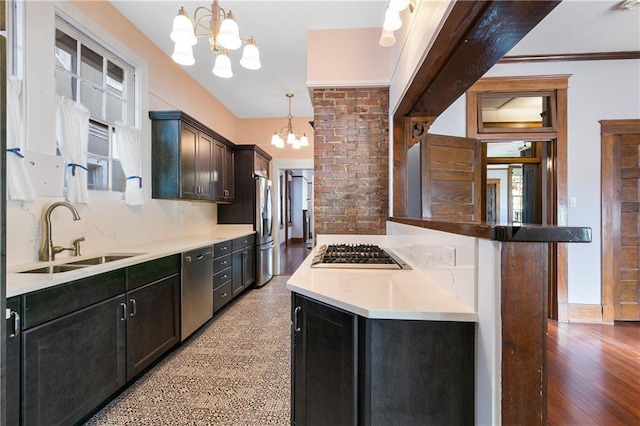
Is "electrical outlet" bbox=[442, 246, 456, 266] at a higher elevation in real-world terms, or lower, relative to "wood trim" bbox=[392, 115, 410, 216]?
lower

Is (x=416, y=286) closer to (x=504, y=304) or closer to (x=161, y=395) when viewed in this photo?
(x=504, y=304)

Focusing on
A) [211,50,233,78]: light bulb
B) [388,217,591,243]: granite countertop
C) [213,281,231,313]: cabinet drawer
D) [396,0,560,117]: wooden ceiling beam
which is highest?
[211,50,233,78]: light bulb

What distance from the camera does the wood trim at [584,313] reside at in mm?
2979

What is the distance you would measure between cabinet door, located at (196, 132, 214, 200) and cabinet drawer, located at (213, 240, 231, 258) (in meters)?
0.63

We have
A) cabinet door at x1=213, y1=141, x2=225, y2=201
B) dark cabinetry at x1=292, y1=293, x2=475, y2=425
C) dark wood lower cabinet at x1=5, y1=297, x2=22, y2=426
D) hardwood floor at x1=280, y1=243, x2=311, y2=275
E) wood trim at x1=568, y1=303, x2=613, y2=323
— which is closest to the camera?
dark cabinetry at x1=292, y1=293, x2=475, y2=425

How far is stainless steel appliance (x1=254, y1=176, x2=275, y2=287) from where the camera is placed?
4480mm

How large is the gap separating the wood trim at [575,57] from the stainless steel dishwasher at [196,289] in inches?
146

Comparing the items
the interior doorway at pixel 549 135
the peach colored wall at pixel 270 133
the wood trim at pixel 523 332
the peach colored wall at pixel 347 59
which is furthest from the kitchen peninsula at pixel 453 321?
the peach colored wall at pixel 270 133

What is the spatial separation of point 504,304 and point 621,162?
357cm

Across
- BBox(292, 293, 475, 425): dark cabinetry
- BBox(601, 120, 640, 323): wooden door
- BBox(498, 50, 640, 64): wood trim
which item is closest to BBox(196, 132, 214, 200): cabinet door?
BBox(292, 293, 475, 425): dark cabinetry

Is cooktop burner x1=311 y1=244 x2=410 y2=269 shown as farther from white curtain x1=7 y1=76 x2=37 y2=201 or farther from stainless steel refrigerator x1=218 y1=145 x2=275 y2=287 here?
stainless steel refrigerator x1=218 y1=145 x2=275 y2=287

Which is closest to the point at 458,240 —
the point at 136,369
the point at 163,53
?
the point at 136,369

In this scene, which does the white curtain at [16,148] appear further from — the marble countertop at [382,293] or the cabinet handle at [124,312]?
the marble countertop at [382,293]

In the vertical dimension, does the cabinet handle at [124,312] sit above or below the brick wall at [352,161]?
below
